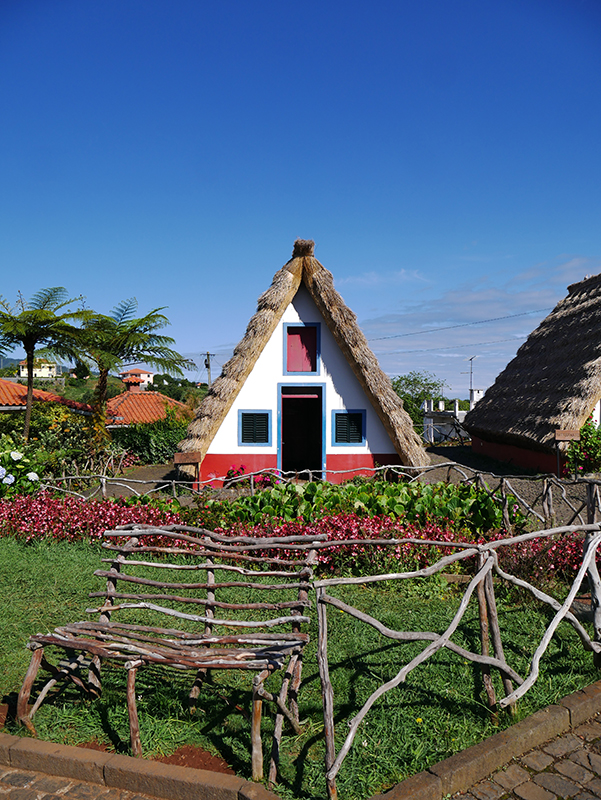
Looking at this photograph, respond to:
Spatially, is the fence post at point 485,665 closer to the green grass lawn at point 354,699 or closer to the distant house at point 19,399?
the green grass lawn at point 354,699

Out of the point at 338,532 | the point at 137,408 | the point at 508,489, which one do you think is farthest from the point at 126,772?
the point at 137,408

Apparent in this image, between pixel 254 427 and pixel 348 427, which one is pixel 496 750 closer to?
pixel 348 427

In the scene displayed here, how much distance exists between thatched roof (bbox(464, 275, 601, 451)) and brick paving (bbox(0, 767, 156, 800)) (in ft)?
36.1

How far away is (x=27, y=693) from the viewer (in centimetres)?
312

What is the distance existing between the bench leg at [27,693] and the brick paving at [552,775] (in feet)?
7.74

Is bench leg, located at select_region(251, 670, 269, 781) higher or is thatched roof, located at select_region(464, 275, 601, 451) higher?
thatched roof, located at select_region(464, 275, 601, 451)

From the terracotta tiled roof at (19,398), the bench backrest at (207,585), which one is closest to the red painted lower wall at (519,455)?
the bench backrest at (207,585)

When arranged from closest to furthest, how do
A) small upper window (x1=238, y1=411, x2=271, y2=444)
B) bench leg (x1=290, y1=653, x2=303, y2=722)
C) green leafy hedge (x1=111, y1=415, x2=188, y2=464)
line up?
bench leg (x1=290, y1=653, x2=303, y2=722) < small upper window (x1=238, y1=411, x2=271, y2=444) < green leafy hedge (x1=111, y1=415, x2=188, y2=464)

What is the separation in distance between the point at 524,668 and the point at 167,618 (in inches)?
111

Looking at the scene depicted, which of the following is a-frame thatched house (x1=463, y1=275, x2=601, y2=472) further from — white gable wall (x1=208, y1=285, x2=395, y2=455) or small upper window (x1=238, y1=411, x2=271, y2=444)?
small upper window (x1=238, y1=411, x2=271, y2=444)

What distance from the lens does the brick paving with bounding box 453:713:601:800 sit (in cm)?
268

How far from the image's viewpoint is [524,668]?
3682mm

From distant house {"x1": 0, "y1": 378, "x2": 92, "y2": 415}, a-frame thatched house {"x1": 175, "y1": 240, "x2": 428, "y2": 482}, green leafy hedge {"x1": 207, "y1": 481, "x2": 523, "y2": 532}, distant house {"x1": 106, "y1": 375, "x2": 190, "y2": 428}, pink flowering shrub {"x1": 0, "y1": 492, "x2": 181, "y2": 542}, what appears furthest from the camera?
distant house {"x1": 106, "y1": 375, "x2": 190, "y2": 428}

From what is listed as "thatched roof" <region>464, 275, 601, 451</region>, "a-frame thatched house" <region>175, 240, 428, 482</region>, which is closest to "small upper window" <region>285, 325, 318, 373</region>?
"a-frame thatched house" <region>175, 240, 428, 482</region>
